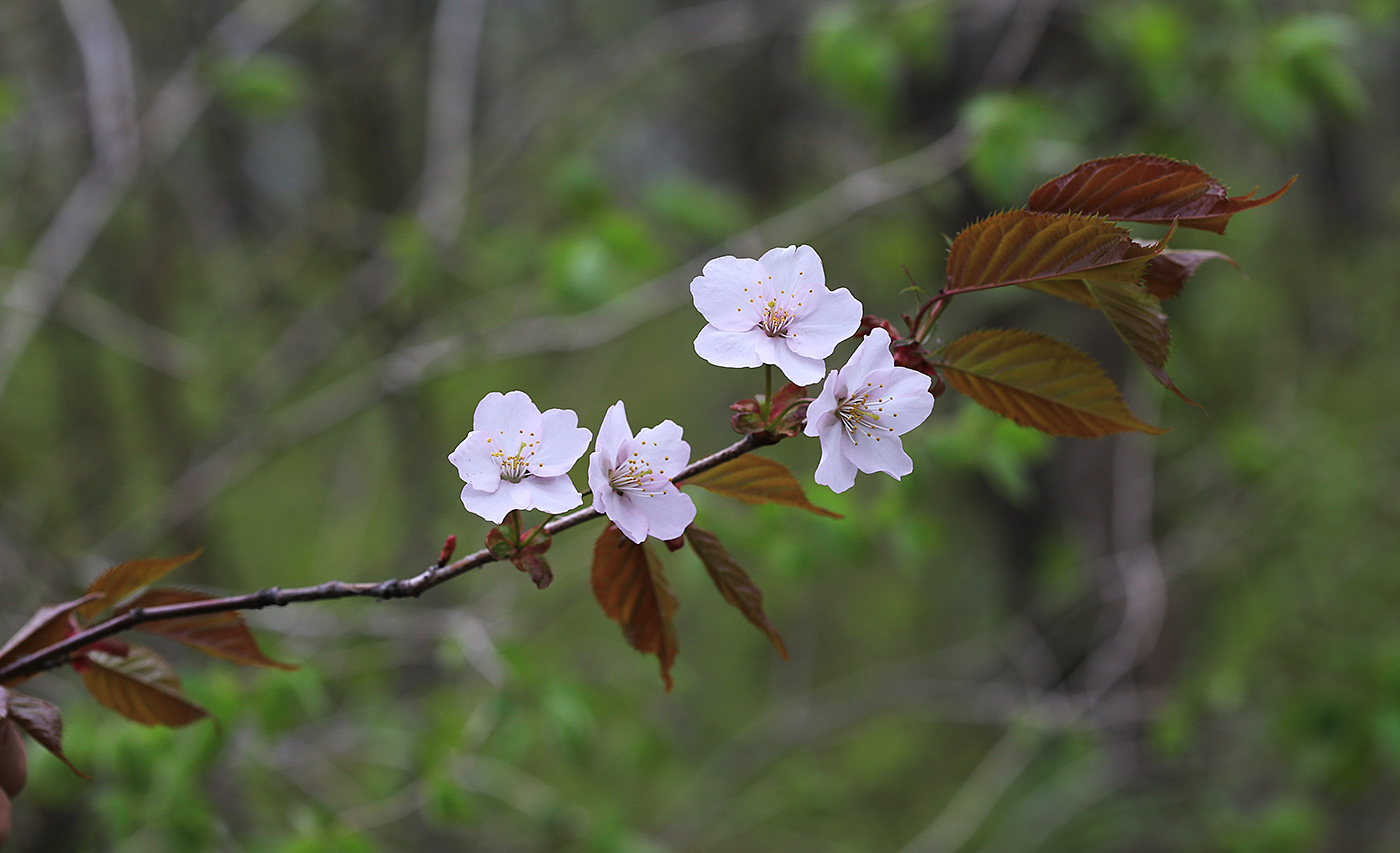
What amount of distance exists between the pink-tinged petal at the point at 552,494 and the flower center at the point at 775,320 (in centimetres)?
17

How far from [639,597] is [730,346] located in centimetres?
20

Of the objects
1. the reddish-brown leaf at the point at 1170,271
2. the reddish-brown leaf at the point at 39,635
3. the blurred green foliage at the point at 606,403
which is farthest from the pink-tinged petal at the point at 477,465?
the blurred green foliage at the point at 606,403

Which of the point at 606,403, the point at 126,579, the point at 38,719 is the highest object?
the point at 606,403

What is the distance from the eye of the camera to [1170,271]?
65 cm

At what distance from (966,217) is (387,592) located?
7.69 feet

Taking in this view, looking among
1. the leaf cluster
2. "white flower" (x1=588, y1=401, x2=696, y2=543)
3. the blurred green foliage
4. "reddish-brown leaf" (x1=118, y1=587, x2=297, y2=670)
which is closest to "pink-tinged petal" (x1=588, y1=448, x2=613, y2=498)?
"white flower" (x1=588, y1=401, x2=696, y2=543)

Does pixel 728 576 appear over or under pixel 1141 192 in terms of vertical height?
under

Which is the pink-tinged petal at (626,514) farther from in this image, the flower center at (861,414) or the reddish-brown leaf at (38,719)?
the reddish-brown leaf at (38,719)

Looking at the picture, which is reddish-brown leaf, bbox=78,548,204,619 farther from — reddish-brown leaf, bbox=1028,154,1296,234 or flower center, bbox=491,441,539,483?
reddish-brown leaf, bbox=1028,154,1296,234

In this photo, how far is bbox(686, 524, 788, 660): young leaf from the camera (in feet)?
2.08

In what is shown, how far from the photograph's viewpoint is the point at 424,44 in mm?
3203

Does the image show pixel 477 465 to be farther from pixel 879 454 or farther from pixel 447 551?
pixel 879 454

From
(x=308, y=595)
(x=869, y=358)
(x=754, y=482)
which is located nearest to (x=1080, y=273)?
(x=869, y=358)

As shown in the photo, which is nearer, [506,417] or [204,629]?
[506,417]
